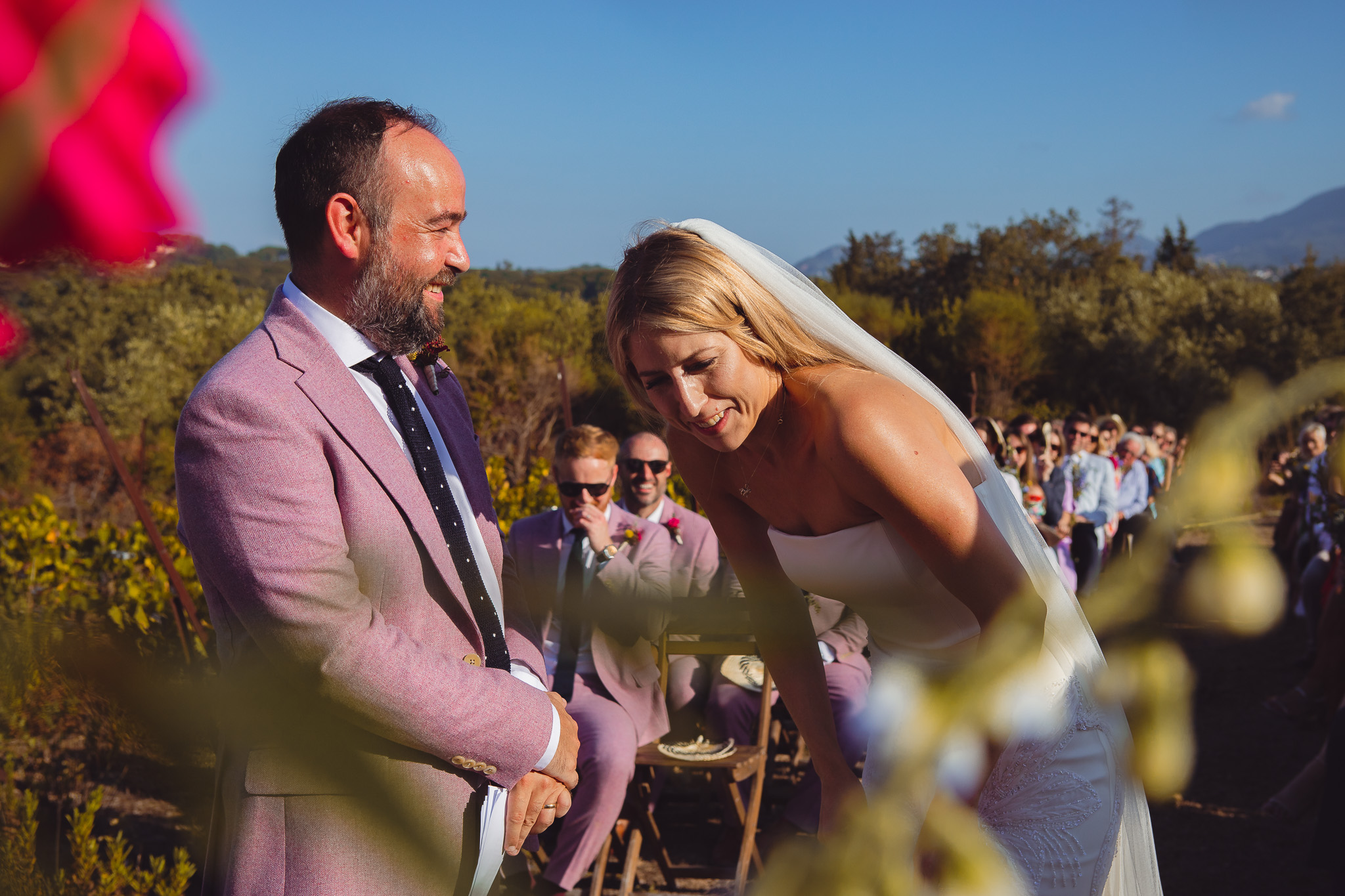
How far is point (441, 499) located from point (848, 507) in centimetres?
83

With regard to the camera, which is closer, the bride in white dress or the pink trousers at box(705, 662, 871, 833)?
the bride in white dress

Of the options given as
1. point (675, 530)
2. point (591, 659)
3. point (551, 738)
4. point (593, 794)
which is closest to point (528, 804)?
point (551, 738)

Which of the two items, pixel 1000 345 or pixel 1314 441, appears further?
pixel 1000 345

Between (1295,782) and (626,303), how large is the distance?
15.1 feet

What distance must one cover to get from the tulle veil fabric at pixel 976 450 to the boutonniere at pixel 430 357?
1.90 ft

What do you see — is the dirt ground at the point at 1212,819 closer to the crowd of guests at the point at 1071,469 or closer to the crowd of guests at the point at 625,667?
the crowd of guests at the point at 625,667

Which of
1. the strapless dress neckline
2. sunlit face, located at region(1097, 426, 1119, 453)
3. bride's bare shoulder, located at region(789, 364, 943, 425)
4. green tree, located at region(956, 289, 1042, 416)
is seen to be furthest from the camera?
green tree, located at region(956, 289, 1042, 416)

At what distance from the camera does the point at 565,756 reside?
5.73 ft

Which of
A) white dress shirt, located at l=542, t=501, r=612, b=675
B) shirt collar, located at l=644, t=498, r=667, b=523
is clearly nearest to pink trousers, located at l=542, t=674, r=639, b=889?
white dress shirt, located at l=542, t=501, r=612, b=675

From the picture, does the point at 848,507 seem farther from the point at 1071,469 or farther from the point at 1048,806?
the point at 1071,469

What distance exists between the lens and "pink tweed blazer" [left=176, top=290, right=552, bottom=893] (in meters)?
1.33

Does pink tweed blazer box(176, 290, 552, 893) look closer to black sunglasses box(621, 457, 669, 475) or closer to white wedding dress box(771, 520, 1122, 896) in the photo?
white wedding dress box(771, 520, 1122, 896)

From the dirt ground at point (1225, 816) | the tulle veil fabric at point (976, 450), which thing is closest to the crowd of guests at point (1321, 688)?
the dirt ground at point (1225, 816)

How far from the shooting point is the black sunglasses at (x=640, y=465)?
5.35 metres
